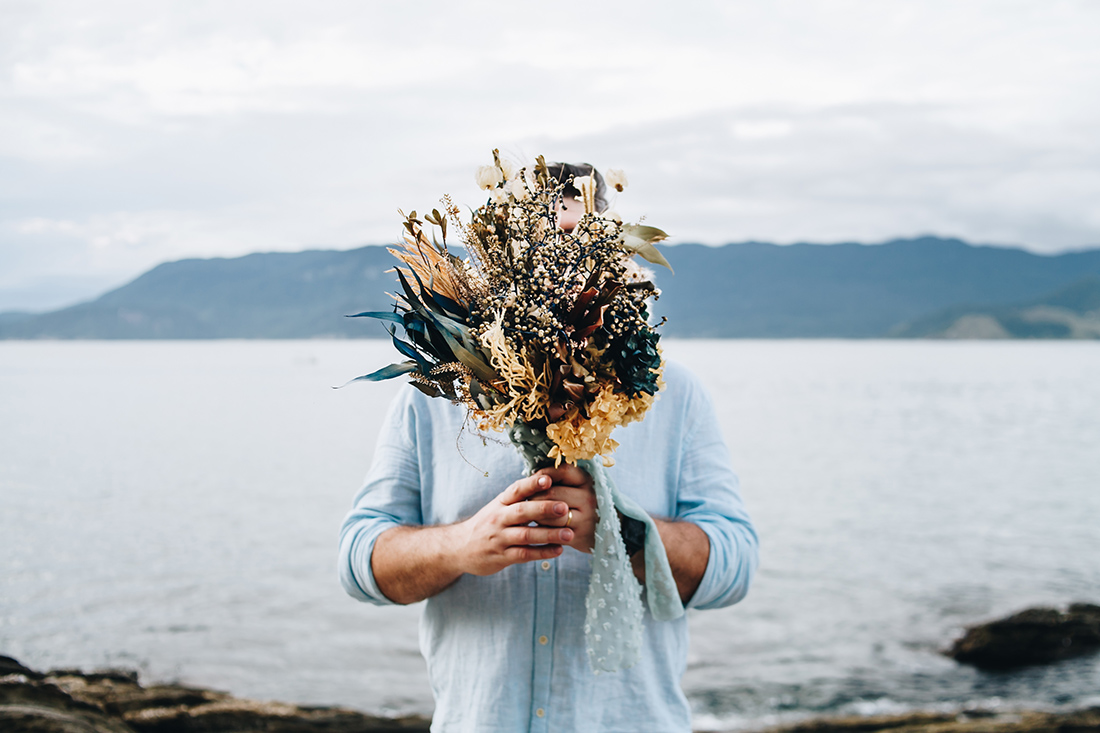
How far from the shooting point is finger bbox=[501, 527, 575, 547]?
193cm

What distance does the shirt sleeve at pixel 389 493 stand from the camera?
236cm

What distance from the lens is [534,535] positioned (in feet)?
6.38

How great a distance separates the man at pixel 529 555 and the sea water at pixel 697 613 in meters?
2.17

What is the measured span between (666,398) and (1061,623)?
11100 millimetres

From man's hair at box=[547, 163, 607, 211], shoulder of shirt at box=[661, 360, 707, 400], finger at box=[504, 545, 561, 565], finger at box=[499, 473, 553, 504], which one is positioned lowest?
finger at box=[504, 545, 561, 565]

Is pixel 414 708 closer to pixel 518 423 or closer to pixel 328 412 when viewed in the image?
pixel 518 423

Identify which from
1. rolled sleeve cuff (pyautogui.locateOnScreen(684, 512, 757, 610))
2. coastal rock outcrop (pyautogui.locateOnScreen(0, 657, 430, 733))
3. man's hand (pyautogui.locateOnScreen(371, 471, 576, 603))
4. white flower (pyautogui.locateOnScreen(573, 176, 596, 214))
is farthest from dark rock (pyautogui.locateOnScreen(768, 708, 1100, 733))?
white flower (pyautogui.locateOnScreen(573, 176, 596, 214))

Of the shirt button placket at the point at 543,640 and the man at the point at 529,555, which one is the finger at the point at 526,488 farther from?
the shirt button placket at the point at 543,640

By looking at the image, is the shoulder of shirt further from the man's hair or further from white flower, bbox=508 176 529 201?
white flower, bbox=508 176 529 201

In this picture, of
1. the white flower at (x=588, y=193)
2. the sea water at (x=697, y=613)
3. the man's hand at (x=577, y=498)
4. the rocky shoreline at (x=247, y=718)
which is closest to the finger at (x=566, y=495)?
the man's hand at (x=577, y=498)

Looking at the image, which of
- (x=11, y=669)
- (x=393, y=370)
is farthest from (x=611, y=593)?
(x=11, y=669)

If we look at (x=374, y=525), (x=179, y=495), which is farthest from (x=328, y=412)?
(x=374, y=525)

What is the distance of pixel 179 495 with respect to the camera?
75.2 feet

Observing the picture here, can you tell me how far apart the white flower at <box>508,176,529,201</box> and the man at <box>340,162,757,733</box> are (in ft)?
0.84
